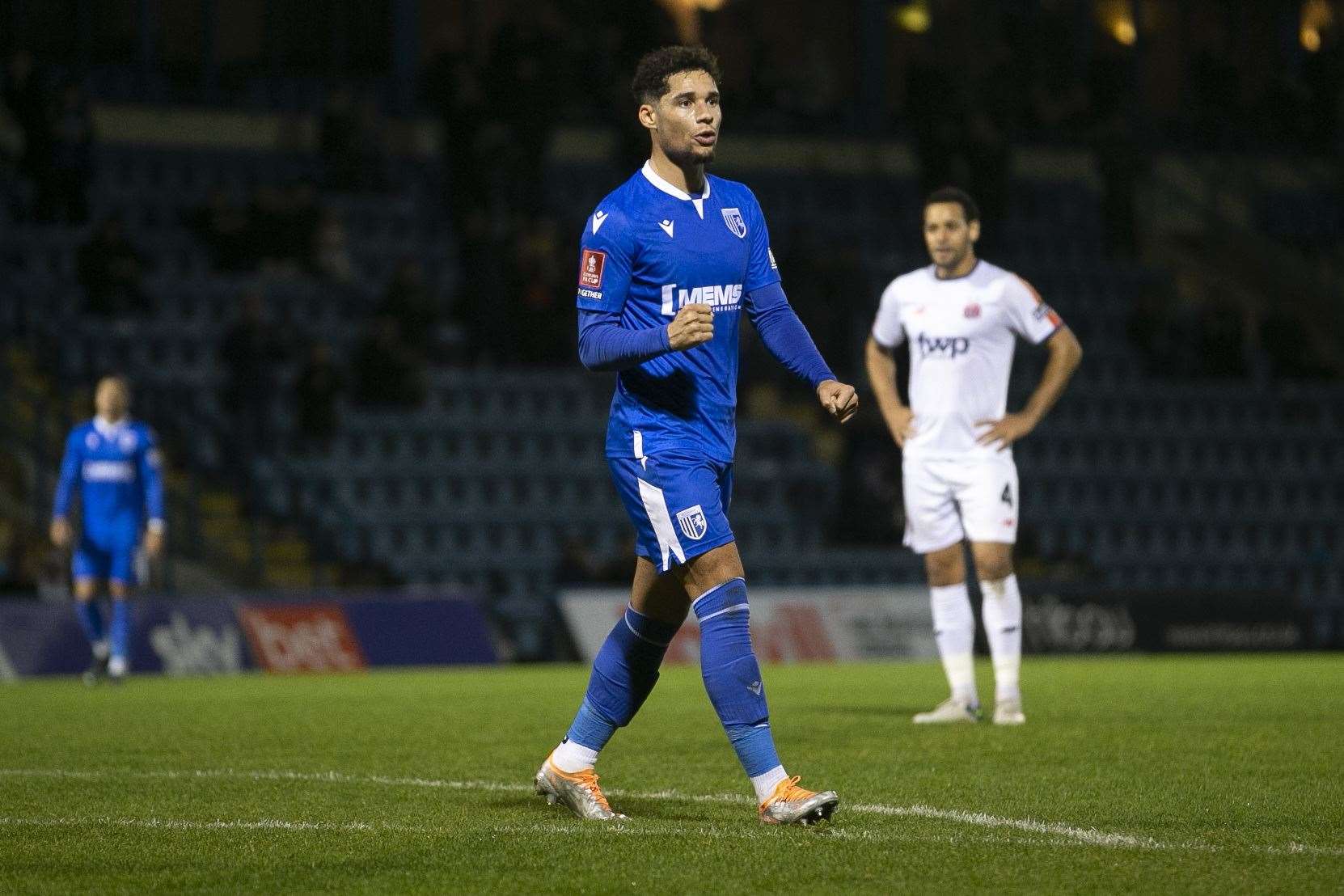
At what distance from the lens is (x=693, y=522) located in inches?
247

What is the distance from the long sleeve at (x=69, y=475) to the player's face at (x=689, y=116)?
10.2 metres

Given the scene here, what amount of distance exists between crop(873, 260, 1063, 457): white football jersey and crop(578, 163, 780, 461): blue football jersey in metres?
4.07

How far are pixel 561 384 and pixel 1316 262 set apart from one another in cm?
1226

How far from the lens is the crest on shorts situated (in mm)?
6258

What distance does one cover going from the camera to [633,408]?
6.49m

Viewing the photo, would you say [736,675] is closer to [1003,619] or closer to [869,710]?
[1003,619]

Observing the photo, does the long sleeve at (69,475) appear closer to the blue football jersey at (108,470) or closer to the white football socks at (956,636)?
the blue football jersey at (108,470)

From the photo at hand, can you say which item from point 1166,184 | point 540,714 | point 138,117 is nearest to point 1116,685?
point 540,714

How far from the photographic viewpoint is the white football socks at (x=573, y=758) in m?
6.57

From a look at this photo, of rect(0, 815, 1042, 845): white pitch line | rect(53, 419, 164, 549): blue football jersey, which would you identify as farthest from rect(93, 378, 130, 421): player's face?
rect(0, 815, 1042, 845): white pitch line

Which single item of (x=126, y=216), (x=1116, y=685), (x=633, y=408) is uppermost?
(x=126, y=216)

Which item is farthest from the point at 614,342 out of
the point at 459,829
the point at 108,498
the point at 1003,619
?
the point at 108,498

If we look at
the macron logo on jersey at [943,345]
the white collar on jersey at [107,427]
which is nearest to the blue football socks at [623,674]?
the macron logo on jersey at [943,345]

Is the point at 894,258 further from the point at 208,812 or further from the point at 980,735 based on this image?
the point at 208,812
